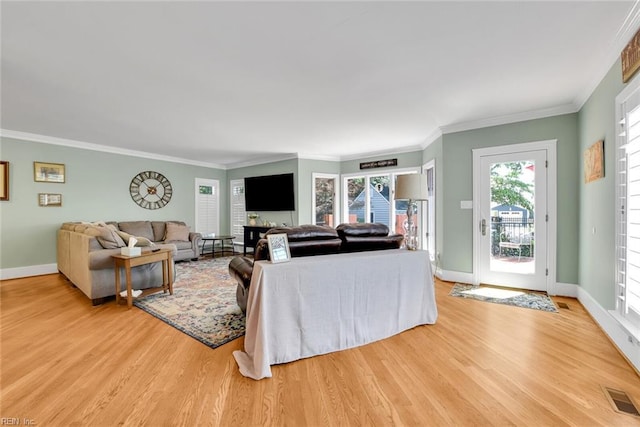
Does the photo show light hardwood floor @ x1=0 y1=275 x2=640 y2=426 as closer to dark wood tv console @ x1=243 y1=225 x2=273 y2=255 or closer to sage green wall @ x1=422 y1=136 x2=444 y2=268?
sage green wall @ x1=422 y1=136 x2=444 y2=268

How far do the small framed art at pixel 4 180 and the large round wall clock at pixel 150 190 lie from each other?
1.76 meters

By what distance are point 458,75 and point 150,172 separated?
20.8 ft

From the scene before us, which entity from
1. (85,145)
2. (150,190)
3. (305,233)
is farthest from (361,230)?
(85,145)

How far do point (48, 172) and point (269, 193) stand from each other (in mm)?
4042

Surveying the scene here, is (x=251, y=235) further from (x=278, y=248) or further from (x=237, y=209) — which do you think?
(x=278, y=248)

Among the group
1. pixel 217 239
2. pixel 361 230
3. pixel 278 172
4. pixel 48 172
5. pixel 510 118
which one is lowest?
pixel 217 239

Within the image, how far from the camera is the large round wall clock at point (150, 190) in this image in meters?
5.93

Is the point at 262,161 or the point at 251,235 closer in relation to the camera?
→ the point at 251,235

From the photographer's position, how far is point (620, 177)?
2.24 metres

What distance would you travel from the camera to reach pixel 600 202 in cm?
271

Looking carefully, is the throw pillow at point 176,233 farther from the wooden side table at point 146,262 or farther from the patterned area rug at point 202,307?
the wooden side table at point 146,262

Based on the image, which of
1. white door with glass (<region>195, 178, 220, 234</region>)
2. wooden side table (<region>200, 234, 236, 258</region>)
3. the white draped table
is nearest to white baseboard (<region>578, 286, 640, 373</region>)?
the white draped table

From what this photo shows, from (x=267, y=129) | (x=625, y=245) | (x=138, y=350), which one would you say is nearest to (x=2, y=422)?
(x=138, y=350)

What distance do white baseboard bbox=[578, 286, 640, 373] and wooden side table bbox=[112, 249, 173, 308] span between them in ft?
15.2
